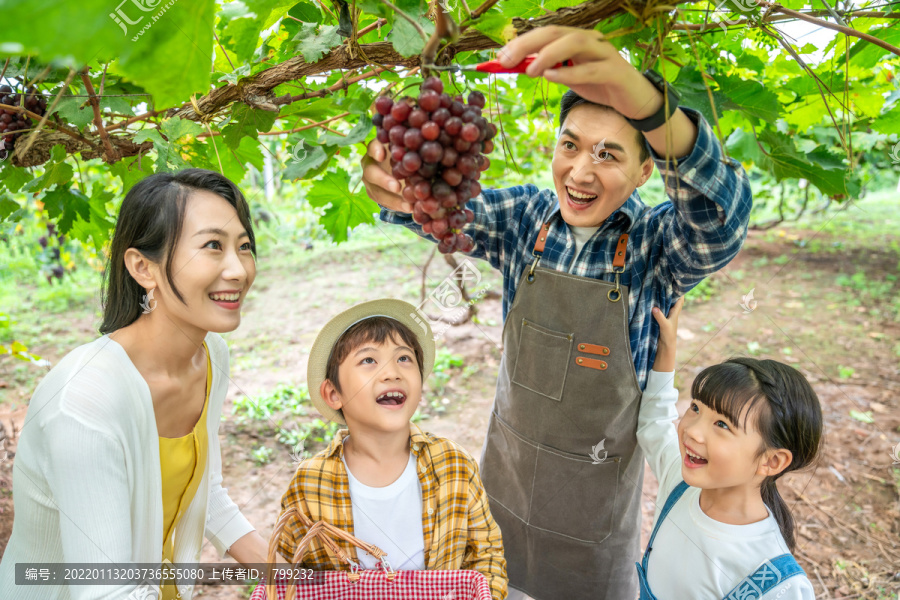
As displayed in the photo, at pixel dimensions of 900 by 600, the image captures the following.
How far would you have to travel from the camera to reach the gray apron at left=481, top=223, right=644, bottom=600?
1436 millimetres

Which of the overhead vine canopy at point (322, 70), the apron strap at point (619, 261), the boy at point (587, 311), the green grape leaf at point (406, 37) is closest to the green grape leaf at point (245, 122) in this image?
the overhead vine canopy at point (322, 70)

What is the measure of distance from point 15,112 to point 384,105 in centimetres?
129

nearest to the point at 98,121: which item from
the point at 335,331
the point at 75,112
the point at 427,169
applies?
the point at 75,112

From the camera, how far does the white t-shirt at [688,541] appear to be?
4.04 feet

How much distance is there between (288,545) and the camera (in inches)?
55.4

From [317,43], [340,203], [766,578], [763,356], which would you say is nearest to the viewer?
[317,43]

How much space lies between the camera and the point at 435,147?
0.68 m

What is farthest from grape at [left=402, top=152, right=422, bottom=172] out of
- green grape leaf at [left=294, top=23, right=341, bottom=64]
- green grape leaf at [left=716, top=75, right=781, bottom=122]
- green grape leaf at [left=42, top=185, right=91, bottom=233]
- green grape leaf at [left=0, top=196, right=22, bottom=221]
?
green grape leaf at [left=0, top=196, right=22, bottom=221]

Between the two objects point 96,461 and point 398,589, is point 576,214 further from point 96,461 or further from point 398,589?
point 96,461

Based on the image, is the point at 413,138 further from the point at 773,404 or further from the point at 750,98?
the point at 773,404

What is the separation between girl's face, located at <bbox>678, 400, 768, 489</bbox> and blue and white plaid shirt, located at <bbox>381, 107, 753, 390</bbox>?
0.23 metres

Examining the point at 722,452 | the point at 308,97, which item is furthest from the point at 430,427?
the point at 308,97

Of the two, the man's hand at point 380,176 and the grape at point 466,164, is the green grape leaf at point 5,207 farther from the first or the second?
the grape at point 466,164

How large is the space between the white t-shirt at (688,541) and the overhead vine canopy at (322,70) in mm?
698
